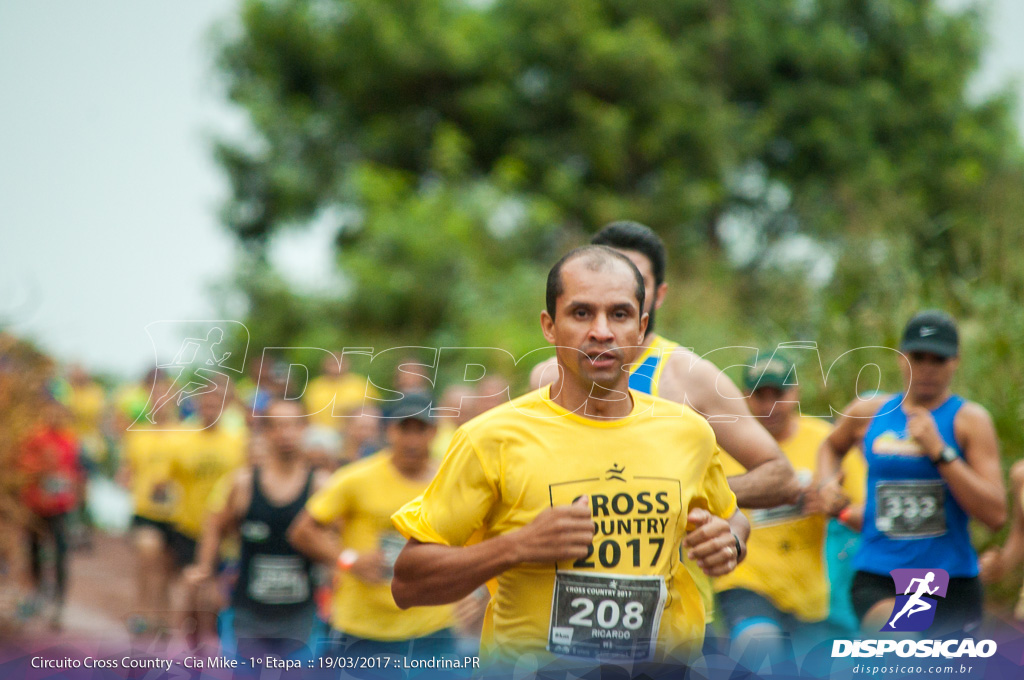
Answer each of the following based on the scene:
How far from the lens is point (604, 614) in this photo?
9.16 ft

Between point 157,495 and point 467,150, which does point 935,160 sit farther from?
point 157,495

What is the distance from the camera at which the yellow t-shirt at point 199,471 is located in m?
8.48

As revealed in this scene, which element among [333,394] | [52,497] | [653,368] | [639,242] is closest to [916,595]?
[653,368]

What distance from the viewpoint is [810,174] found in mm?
21734

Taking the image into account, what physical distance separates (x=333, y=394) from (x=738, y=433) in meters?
9.02

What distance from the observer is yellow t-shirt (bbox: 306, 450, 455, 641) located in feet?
17.2

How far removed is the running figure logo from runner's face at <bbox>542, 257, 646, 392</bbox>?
2.22 metres

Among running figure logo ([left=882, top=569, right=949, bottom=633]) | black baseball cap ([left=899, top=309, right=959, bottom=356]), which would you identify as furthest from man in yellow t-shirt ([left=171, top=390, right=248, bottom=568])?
black baseball cap ([left=899, top=309, right=959, bottom=356])

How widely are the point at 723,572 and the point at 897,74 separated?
21051 mm

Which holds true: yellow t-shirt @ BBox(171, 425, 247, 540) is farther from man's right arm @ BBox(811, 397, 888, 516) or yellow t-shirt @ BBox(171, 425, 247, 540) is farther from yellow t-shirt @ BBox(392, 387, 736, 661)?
yellow t-shirt @ BBox(392, 387, 736, 661)

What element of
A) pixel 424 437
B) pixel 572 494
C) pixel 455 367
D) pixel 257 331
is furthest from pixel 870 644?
pixel 257 331

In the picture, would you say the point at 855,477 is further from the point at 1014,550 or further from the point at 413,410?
the point at 413,410

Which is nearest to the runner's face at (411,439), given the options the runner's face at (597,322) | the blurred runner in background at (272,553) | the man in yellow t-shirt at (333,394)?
the blurred runner in background at (272,553)

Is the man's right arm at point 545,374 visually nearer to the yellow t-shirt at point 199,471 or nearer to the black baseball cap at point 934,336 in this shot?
the black baseball cap at point 934,336
